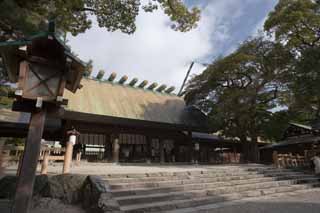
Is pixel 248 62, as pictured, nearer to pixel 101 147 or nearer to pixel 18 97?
pixel 101 147

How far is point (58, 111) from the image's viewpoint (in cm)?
360

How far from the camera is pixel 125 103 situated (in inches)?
564

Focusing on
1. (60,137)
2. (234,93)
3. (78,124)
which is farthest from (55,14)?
(234,93)

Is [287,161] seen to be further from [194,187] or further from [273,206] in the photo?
[194,187]

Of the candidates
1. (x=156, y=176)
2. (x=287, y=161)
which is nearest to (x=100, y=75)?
(x=156, y=176)

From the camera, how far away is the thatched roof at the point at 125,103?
12077 mm

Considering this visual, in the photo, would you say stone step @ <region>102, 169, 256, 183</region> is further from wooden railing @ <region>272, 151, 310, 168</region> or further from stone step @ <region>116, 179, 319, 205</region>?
wooden railing @ <region>272, 151, 310, 168</region>

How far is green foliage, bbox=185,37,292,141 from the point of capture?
12758mm

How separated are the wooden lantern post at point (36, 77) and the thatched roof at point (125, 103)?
756cm

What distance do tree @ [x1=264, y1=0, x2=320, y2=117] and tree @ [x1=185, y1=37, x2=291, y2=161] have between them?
785 mm

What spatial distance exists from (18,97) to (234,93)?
40.2ft

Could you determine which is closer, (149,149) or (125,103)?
(149,149)

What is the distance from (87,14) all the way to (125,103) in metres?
6.89

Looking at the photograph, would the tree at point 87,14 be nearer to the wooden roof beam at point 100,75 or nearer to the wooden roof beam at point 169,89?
the wooden roof beam at point 100,75
